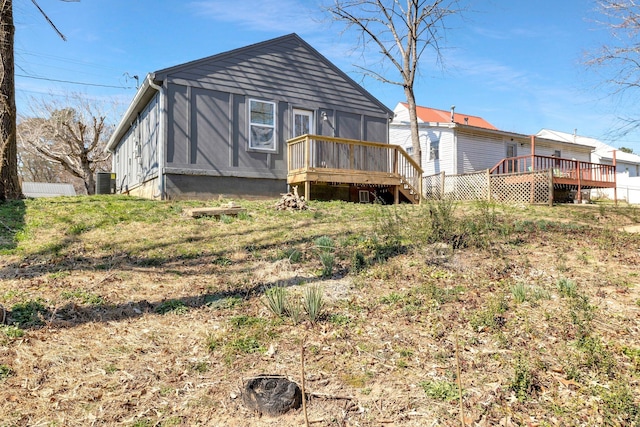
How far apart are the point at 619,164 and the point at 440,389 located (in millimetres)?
37568

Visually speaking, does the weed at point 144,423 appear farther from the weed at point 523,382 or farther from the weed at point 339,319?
the weed at point 523,382

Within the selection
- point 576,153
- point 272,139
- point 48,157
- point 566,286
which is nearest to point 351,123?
point 272,139

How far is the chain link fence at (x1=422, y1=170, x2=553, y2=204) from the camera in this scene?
13.2m

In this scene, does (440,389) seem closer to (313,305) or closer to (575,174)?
(313,305)

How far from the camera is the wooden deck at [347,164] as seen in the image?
10609 millimetres

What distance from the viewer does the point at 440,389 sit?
2621 mm

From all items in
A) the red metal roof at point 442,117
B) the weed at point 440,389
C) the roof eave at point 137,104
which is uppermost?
the red metal roof at point 442,117

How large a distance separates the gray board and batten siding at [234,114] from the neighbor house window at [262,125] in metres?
0.10

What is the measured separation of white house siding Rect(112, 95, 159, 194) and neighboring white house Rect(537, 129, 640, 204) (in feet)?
79.0

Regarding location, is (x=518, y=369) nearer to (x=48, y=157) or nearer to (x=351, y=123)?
(x=351, y=123)

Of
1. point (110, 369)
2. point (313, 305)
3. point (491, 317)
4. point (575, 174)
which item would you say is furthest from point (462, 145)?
point (110, 369)

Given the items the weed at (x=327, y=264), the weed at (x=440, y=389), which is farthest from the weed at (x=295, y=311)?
the weed at (x=440, y=389)

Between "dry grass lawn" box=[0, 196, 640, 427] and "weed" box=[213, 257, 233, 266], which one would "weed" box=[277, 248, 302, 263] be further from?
"weed" box=[213, 257, 233, 266]

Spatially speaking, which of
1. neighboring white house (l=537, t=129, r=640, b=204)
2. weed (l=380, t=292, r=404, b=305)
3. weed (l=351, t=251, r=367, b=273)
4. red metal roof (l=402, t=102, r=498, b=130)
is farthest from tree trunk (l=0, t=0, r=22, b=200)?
neighboring white house (l=537, t=129, r=640, b=204)
